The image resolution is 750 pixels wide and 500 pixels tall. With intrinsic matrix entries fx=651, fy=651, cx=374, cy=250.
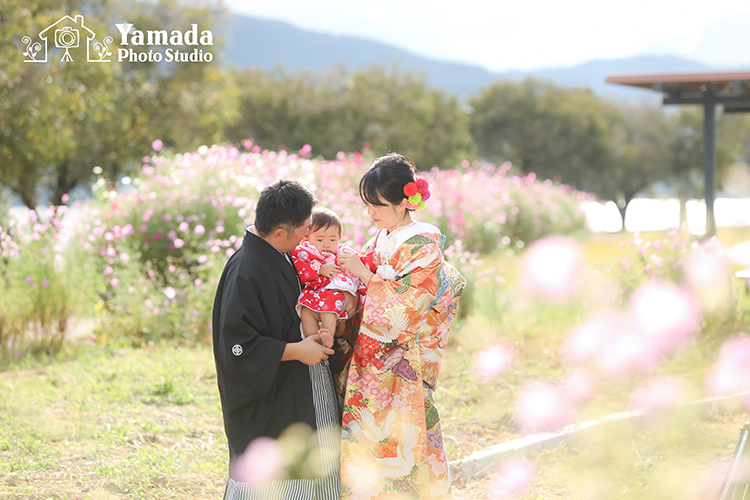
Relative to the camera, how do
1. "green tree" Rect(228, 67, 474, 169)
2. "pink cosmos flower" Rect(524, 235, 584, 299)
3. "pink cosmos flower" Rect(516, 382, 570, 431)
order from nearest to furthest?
"pink cosmos flower" Rect(516, 382, 570, 431) → "pink cosmos flower" Rect(524, 235, 584, 299) → "green tree" Rect(228, 67, 474, 169)

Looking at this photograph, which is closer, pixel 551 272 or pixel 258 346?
pixel 258 346

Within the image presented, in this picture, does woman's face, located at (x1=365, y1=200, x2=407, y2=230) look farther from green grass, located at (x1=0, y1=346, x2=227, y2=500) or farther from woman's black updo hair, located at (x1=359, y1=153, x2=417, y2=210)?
green grass, located at (x1=0, y1=346, x2=227, y2=500)

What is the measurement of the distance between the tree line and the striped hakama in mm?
10511

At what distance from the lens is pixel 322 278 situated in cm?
272

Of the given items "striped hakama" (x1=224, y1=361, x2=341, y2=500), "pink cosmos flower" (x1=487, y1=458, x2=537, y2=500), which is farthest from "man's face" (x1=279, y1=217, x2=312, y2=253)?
"pink cosmos flower" (x1=487, y1=458, x2=537, y2=500)

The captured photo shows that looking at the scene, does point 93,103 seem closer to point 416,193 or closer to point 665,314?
point 665,314

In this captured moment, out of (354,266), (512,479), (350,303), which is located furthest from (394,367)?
(512,479)

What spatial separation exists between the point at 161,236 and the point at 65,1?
44.2 ft

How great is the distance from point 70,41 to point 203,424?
506 inches

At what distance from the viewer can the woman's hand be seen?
2.64 metres

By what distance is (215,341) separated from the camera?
2.81m

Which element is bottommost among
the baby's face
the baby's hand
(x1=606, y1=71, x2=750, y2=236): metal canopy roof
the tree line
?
the baby's hand

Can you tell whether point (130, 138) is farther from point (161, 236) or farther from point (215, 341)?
point (215, 341)

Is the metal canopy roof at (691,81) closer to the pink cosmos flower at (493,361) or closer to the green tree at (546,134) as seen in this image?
the pink cosmos flower at (493,361)
